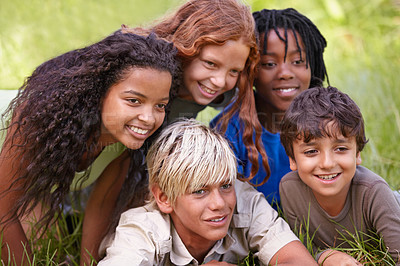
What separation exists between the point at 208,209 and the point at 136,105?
2.02ft

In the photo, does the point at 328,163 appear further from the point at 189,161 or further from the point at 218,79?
the point at 218,79

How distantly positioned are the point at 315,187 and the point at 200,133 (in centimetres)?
61

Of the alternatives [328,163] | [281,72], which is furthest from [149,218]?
[281,72]

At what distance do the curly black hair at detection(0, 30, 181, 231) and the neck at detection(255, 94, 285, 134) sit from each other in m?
0.97

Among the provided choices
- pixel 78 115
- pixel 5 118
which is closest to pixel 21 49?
pixel 5 118

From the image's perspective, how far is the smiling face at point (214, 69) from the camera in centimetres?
279

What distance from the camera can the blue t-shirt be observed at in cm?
310

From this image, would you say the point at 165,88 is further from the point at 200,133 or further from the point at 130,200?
the point at 130,200

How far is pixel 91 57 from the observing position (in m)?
2.48

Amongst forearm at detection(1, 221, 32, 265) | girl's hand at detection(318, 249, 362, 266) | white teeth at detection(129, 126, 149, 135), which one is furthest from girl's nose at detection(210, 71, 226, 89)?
forearm at detection(1, 221, 32, 265)

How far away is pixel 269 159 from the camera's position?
3201 millimetres

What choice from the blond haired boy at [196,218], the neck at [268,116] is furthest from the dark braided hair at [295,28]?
the blond haired boy at [196,218]

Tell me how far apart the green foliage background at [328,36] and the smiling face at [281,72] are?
1003mm

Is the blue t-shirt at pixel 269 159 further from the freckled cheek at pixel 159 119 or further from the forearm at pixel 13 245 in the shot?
the forearm at pixel 13 245
